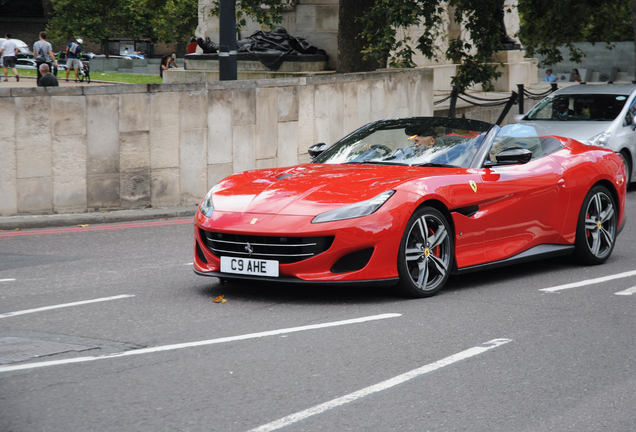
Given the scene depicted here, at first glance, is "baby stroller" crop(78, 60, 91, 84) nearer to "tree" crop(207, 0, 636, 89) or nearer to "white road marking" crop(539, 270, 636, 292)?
"tree" crop(207, 0, 636, 89)

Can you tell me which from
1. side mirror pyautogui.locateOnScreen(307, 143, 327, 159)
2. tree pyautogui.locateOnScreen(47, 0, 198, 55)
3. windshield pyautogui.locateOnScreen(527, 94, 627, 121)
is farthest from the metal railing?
tree pyautogui.locateOnScreen(47, 0, 198, 55)

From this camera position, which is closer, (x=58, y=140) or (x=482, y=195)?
(x=482, y=195)

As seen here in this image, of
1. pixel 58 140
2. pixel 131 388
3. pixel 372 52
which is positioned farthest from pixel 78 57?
pixel 131 388

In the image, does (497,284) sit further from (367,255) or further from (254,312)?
(254,312)

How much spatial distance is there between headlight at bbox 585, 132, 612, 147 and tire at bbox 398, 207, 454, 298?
7.73 meters

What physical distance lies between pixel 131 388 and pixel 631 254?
20.5 ft

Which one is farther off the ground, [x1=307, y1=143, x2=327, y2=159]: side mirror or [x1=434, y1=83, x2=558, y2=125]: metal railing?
[x1=434, y1=83, x2=558, y2=125]: metal railing

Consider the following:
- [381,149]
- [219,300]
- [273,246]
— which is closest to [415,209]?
[273,246]

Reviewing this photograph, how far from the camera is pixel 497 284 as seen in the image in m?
7.47

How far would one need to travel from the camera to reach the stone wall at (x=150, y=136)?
11.2 meters

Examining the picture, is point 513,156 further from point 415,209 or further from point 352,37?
point 352,37

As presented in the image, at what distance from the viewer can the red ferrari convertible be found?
6.32 metres

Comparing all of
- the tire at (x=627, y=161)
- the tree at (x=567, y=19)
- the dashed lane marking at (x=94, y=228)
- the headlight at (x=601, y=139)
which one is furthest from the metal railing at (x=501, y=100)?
the dashed lane marking at (x=94, y=228)

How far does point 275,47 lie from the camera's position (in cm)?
2380
